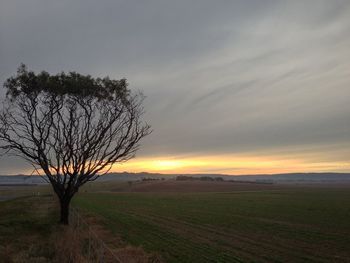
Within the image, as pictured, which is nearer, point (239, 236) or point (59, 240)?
point (59, 240)

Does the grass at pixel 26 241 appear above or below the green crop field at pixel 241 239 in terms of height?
above

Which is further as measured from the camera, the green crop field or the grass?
the green crop field

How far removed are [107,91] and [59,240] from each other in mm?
12981

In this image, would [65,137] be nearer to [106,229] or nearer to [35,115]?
[35,115]

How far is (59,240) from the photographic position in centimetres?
2284

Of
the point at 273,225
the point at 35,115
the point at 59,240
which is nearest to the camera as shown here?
the point at 59,240

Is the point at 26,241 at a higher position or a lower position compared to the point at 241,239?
higher

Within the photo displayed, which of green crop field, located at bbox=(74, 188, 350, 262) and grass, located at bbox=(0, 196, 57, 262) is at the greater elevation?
grass, located at bbox=(0, 196, 57, 262)

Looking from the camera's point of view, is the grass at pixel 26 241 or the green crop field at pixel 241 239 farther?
the green crop field at pixel 241 239

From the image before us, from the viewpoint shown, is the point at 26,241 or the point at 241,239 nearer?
the point at 26,241

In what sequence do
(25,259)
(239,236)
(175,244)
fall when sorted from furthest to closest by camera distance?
(239,236), (175,244), (25,259)

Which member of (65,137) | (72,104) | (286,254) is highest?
(72,104)

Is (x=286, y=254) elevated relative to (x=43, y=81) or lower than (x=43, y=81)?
lower

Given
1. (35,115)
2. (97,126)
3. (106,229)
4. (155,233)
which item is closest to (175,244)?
(155,233)
